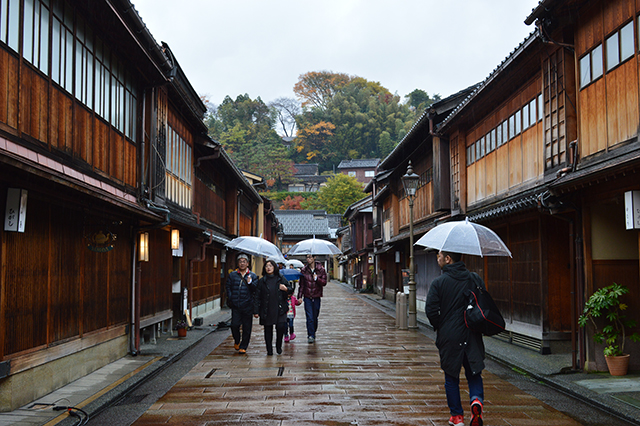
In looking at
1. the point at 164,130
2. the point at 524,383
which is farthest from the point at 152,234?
the point at 524,383

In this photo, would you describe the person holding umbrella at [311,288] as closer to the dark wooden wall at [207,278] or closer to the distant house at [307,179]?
the dark wooden wall at [207,278]

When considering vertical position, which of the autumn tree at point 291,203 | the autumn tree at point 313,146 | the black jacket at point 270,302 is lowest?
the black jacket at point 270,302

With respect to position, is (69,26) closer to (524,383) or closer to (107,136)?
(107,136)

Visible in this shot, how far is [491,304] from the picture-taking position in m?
6.42

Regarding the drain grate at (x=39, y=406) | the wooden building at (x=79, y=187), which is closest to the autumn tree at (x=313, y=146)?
the wooden building at (x=79, y=187)

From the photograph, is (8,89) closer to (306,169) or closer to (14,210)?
(14,210)

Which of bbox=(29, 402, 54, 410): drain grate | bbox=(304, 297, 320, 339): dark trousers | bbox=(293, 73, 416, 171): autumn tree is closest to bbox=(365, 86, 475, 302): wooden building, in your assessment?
bbox=(304, 297, 320, 339): dark trousers

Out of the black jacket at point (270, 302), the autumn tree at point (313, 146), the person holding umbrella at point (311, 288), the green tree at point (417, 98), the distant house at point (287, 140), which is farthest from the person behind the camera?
the distant house at point (287, 140)

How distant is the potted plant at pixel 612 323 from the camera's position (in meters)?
9.26

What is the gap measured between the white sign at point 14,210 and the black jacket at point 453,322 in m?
5.05

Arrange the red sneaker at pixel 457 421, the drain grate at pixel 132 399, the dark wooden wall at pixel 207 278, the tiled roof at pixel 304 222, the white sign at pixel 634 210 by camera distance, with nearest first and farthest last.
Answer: the red sneaker at pixel 457 421 → the drain grate at pixel 132 399 → the white sign at pixel 634 210 → the dark wooden wall at pixel 207 278 → the tiled roof at pixel 304 222

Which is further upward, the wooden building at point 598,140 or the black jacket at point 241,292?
the wooden building at point 598,140

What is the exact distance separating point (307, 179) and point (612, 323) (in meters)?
76.3

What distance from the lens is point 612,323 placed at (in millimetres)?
9695
